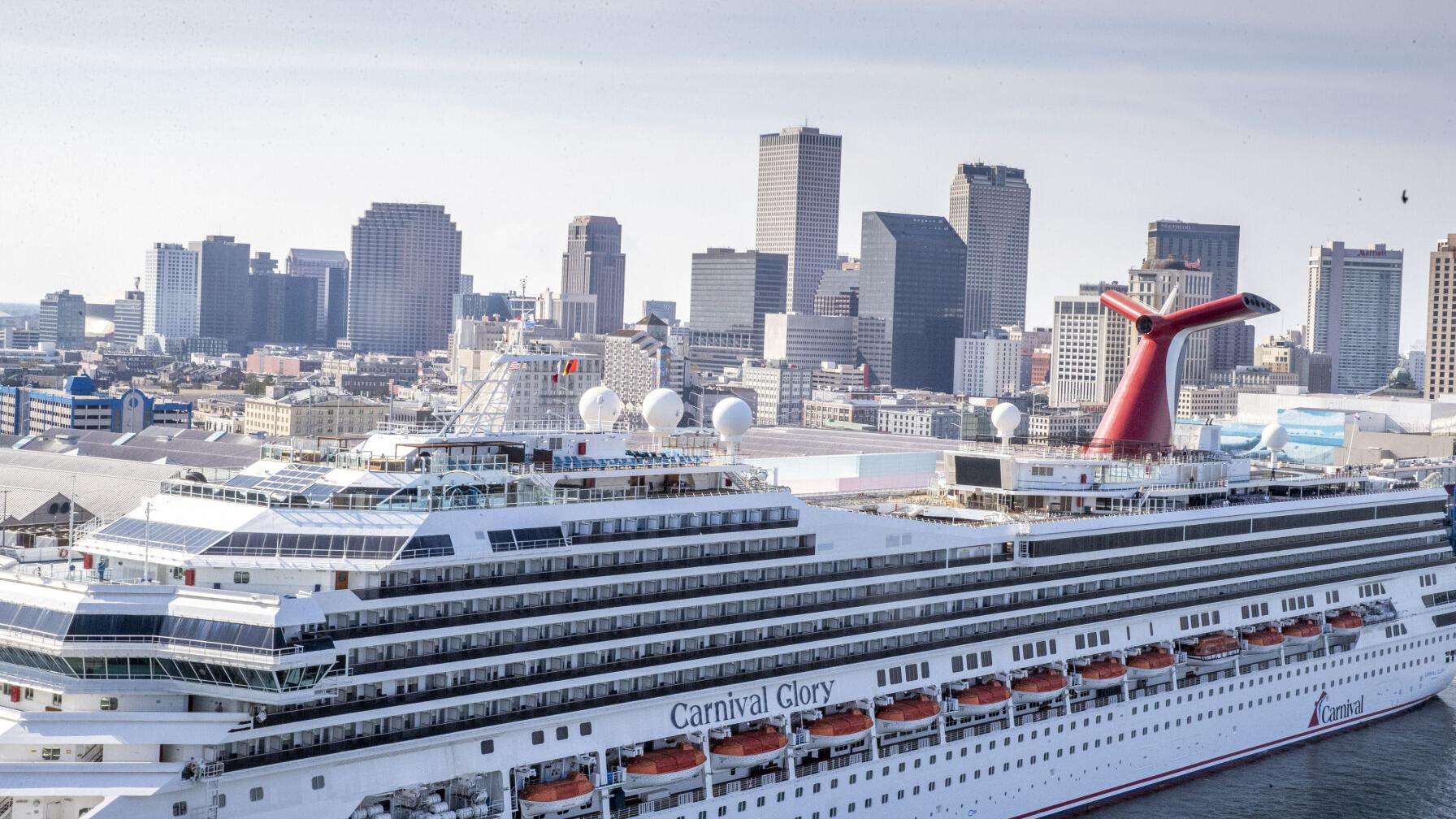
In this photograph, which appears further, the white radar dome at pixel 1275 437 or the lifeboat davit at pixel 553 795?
the white radar dome at pixel 1275 437

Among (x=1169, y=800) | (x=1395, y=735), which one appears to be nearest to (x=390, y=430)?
(x=1169, y=800)

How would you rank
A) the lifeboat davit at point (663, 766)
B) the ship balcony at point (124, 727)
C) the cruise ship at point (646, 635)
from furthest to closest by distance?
the lifeboat davit at point (663, 766)
the cruise ship at point (646, 635)
the ship balcony at point (124, 727)

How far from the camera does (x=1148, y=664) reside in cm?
4853

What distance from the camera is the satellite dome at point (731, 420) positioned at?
1746 inches

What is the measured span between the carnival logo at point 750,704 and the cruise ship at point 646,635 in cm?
9

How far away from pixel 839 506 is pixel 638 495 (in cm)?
1212

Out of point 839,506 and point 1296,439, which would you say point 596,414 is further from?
point 1296,439

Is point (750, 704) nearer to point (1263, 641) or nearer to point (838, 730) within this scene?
Answer: point (838, 730)

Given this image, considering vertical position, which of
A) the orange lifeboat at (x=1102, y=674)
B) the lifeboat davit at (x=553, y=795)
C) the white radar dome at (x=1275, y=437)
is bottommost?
the lifeboat davit at (x=553, y=795)

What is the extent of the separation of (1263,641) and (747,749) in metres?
23.3

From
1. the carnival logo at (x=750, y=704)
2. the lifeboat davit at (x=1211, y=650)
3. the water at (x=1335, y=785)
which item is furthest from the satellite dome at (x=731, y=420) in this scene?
the lifeboat davit at (x=1211, y=650)

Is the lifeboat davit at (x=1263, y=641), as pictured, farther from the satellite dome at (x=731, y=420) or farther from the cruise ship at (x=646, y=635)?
the satellite dome at (x=731, y=420)

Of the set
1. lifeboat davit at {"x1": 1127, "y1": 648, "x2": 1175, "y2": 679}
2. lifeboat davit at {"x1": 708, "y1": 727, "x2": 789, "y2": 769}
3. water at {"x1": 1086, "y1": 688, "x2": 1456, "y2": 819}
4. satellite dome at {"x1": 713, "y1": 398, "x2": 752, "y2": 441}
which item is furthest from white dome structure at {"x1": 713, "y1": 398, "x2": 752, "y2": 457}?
water at {"x1": 1086, "y1": 688, "x2": 1456, "y2": 819}

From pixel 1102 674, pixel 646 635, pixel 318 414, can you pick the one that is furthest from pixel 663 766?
pixel 318 414
